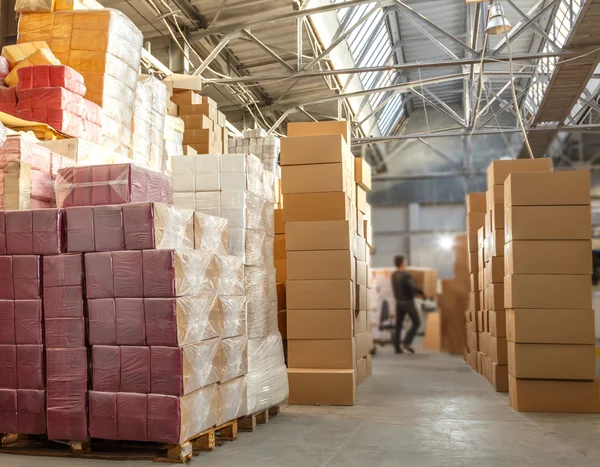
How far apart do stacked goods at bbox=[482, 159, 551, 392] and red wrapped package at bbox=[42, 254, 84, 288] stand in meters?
4.57

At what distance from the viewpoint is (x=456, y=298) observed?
10.4m

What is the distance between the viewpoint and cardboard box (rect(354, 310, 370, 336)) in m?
8.12

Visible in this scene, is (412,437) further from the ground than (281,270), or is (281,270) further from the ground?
(281,270)

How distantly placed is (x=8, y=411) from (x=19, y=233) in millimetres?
1183

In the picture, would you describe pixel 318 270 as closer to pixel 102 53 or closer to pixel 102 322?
pixel 102 322

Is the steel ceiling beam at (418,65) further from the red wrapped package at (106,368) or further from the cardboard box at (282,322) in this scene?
the red wrapped package at (106,368)

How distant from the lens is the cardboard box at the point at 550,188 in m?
5.83

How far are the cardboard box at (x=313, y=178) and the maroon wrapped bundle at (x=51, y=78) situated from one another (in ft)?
7.12

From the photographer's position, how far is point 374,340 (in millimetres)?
10898

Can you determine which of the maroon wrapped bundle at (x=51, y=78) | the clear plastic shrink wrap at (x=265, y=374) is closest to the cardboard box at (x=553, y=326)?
the clear plastic shrink wrap at (x=265, y=374)

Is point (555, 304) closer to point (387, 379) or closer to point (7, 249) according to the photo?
point (387, 379)

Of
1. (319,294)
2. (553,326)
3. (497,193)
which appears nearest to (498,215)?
(497,193)

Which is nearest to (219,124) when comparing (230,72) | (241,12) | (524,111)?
(241,12)

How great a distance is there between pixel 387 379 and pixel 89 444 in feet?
16.8
